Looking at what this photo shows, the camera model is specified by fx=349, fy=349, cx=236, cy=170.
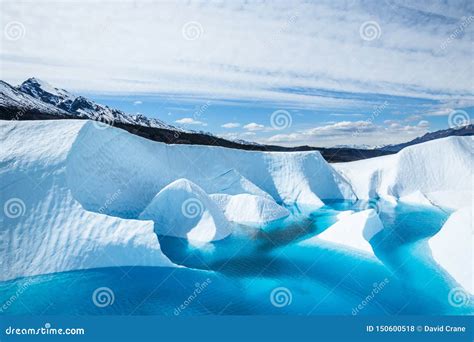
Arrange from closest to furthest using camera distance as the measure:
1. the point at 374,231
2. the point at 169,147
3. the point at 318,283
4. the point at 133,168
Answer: the point at 318,283
the point at 374,231
the point at 133,168
the point at 169,147

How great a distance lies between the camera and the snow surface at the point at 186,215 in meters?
7.70

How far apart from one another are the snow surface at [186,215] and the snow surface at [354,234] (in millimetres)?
1937

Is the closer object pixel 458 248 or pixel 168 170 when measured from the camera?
pixel 458 248

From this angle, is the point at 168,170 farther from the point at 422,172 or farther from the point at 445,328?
the point at 422,172

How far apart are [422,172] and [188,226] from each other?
12.0m

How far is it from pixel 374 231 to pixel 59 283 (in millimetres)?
6575

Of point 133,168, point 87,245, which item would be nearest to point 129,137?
point 133,168

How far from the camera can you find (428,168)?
15391 mm

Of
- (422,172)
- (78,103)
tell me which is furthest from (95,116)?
(422,172)

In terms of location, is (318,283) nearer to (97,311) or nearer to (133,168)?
(97,311)

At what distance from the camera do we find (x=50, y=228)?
5.27 metres

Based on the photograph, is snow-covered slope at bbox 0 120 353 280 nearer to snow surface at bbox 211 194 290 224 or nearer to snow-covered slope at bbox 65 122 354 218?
snow-covered slope at bbox 65 122 354 218

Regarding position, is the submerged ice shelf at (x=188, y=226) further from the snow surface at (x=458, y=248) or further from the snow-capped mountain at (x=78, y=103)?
the snow-capped mountain at (x=78, y=103)

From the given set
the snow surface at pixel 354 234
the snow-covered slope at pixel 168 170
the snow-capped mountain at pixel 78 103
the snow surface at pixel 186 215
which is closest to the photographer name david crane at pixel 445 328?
the snow surface at pixel 354 234
